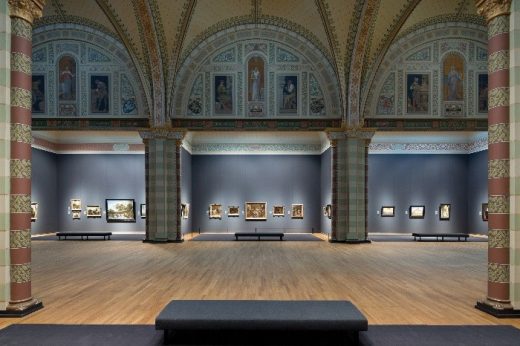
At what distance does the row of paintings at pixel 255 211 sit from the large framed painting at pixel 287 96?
23.5 ft

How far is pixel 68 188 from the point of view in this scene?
2353 cm

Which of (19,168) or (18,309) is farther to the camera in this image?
(19,168)

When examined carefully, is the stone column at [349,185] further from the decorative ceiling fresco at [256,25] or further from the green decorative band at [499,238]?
the green decorative band at [499,238]

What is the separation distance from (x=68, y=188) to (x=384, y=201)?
20.5 m

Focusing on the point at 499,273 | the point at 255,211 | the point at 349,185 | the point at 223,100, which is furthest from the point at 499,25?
the point at 255,211

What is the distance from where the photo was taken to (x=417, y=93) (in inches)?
750

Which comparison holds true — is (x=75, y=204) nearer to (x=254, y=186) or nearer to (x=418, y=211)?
(x=254, y=186)

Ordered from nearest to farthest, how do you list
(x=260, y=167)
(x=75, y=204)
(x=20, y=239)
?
1. (x=20, y=239)
2. (x=75, y=204)
3. (x=260, y=167)

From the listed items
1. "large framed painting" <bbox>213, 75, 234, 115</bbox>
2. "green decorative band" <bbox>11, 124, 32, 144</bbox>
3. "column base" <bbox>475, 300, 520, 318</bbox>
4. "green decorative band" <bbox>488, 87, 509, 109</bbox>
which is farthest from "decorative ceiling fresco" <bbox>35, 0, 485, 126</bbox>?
"column base" <bbox>475, 300, 520, 318</bbox>

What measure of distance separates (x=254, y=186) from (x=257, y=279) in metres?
14.2

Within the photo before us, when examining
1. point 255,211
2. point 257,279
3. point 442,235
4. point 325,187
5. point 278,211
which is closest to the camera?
point 257,279

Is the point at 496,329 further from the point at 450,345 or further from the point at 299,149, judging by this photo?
the point at 299,149

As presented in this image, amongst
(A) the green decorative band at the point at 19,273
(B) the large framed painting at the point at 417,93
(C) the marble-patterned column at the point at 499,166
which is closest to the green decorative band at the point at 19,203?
(A) the green decorative band at the point at 19,273

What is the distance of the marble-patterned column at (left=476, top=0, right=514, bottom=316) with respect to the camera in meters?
6.87
